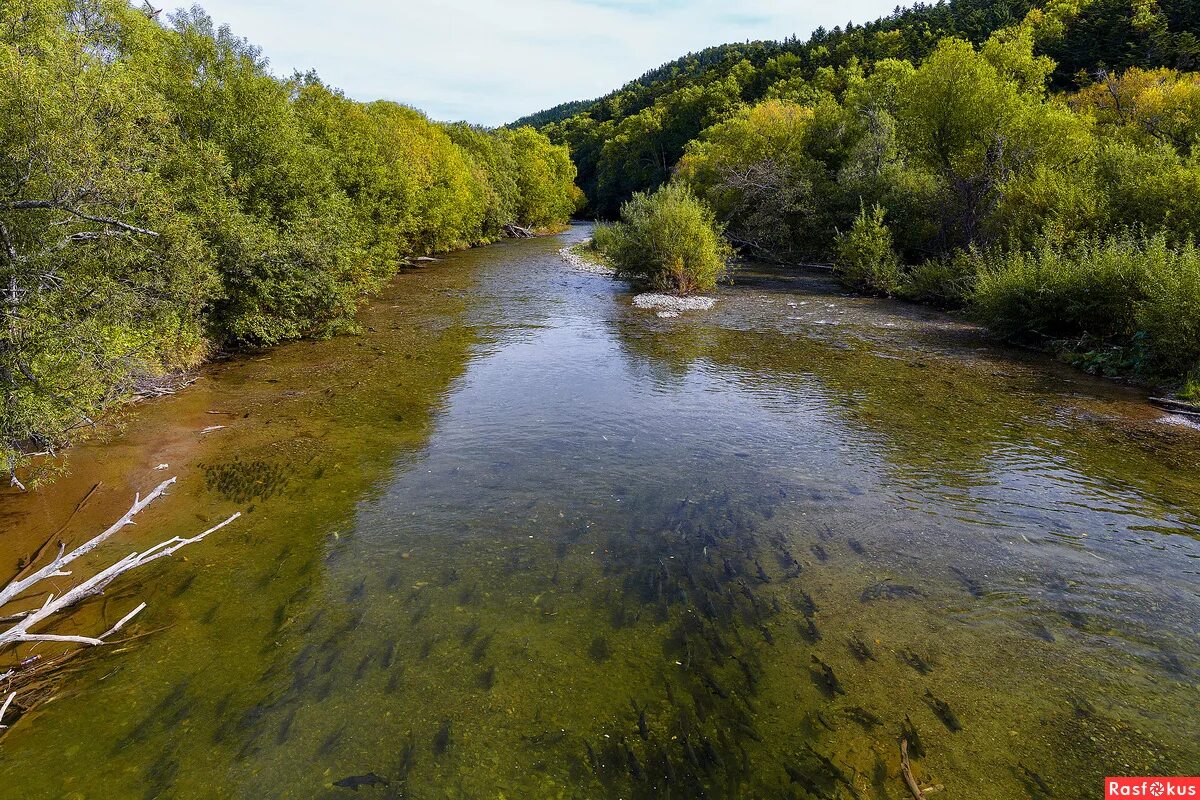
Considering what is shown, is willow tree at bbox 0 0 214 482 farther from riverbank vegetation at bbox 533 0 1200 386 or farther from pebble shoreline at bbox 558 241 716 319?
riverbank vegetation at bbox 533 0 1200 386

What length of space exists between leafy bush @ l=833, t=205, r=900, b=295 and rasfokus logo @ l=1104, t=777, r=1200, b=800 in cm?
2860

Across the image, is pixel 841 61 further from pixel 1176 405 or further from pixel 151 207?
pixel 151 207

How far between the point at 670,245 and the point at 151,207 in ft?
76.9

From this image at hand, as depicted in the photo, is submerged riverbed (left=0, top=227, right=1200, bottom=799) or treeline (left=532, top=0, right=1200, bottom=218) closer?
submerged riverbed (left=0, top=227, right=1200, bottom=799)

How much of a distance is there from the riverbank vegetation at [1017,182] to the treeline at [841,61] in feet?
1.23

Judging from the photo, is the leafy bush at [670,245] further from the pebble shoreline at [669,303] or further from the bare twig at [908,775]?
the bare twig at [908,775]

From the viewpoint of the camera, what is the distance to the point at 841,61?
3246 inches

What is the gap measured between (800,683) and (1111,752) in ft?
9.66

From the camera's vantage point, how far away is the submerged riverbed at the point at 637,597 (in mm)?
5770

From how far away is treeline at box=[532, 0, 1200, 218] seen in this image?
58.8 m

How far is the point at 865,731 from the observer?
5980 mm

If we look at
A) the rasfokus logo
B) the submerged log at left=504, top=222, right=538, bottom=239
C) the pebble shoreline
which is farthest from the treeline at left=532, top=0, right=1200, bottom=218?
the rasfokus logo

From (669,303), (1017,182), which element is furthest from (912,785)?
(1017,182)

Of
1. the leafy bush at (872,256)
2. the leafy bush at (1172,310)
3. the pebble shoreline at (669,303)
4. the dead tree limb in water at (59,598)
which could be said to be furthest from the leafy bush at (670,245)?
the dead tree limb in water at (59,598)
